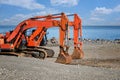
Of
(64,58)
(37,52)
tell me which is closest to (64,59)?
(64,58)

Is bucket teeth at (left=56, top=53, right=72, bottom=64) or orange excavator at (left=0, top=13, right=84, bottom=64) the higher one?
orange excavator at (left=0, top=13, right=84, bottom=64)

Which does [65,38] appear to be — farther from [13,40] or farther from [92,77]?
[92,77]

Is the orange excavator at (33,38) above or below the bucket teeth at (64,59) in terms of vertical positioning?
above

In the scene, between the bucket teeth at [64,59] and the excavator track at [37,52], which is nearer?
the bucket teeth at [64,59]

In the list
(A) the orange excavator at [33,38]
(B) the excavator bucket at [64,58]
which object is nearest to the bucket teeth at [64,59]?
(B) the excavator bucket at [64,58]

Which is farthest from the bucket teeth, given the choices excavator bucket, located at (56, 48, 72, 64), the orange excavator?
the orange excavator

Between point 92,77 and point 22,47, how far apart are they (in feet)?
35.6

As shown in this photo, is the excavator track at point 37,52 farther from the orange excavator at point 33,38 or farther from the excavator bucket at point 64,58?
the excavator bucket at point 64,58

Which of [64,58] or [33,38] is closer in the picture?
[64,58]

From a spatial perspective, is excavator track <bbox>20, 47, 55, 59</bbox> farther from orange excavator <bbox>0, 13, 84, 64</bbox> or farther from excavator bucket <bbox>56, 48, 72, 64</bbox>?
excavator bucket <bbox>56, 48, 72, 64</bbox>

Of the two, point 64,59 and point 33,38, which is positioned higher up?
point 33,38

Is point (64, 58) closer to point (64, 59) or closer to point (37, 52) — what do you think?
point (64, 59)

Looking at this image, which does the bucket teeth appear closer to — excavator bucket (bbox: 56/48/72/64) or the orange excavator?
excavator bucket (bbox: 56/48/72/64)

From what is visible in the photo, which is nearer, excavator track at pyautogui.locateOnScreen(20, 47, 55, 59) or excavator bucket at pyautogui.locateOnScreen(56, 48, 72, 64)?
excavator bucket at pyautogui.locateOnScreen(56, 48, 72, 64)
